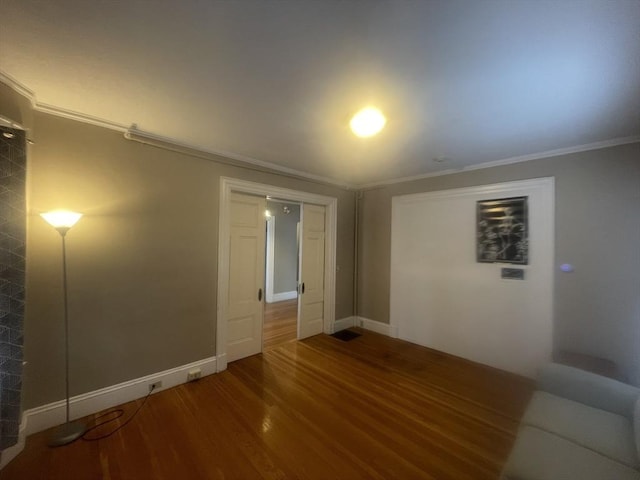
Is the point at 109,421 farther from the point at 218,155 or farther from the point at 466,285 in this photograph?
the point at 466,285

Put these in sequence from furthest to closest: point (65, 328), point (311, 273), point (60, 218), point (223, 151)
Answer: point (311, 273) < point (223, 151) < point (65, 328) < point (60, 218)

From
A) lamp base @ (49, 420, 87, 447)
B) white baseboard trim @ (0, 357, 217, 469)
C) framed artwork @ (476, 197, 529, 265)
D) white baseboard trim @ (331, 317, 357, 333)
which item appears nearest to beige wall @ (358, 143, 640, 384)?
framed artwork @ (476, 197, 529, 265)

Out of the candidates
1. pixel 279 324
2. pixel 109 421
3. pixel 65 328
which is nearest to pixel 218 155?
pixel 65 328

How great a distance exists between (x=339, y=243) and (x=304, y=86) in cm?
286

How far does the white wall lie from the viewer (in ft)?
8.96

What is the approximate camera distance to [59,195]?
6.43 ft

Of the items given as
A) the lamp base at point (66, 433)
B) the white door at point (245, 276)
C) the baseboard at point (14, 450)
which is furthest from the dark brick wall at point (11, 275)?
the white door at point (245, 276)

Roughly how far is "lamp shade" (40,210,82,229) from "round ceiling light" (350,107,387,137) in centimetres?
224

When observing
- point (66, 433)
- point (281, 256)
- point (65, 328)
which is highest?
point (281, 256)

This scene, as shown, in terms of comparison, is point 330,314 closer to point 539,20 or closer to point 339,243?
point 339,243

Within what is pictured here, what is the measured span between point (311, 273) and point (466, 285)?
2227 mm

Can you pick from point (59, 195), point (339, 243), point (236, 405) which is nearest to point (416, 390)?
point (236, 405)

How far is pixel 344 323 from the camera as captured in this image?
4305mm

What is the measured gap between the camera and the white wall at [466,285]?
273 centimetres
